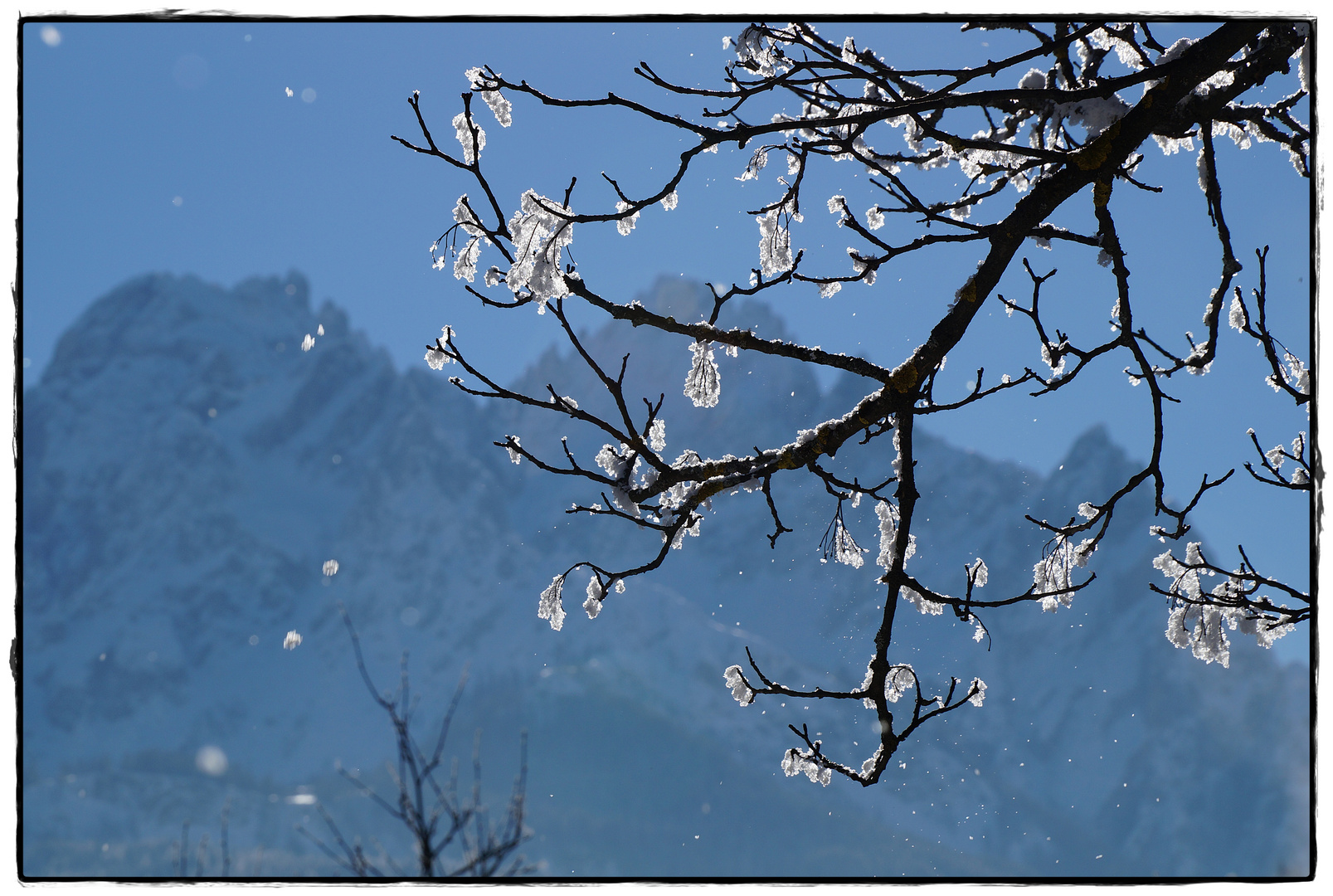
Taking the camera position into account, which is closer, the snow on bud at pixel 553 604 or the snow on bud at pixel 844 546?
the snow on bud at pixel 553 604

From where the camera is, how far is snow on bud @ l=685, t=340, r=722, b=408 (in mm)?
3062

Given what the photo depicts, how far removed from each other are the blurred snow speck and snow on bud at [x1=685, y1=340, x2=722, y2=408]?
6619 inches

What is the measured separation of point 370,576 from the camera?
15862cm

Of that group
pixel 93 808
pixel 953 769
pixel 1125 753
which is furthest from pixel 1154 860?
pixel 93 808

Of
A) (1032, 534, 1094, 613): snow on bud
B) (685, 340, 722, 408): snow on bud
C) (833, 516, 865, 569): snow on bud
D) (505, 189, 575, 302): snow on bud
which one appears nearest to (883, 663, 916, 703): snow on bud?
(833, 516, 865, 569): snow on bud

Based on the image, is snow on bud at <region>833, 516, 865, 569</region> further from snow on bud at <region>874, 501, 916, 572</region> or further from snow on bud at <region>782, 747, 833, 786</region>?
snow on bud at <region>782, 747, 833, 786</region>

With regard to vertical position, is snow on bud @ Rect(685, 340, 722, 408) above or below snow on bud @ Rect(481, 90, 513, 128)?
below

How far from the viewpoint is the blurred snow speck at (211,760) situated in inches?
5679

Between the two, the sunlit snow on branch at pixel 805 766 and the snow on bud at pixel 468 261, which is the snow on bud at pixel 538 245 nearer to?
the snow on bud at pixel 468 261

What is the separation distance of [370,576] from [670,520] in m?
166

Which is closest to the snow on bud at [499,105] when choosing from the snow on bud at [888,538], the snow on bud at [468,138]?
the snow on bud at [468,138]

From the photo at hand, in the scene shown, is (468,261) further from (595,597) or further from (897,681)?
(897,681)

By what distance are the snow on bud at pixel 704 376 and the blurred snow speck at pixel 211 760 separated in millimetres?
168121

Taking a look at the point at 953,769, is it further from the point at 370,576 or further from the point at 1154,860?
the point at 370,576
